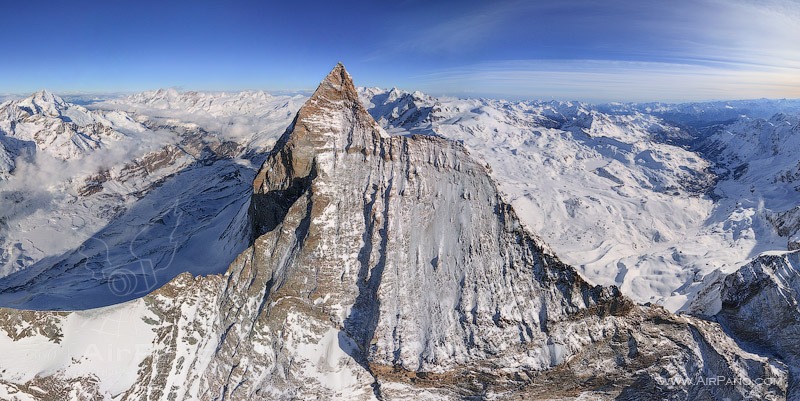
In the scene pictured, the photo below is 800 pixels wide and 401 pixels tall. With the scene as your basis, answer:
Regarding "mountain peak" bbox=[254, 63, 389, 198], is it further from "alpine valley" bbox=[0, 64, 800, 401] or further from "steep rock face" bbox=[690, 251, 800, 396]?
"steep rock face" bbox=[690, 251, 800, 396]

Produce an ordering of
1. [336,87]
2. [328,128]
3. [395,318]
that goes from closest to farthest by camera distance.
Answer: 1. [395,318]
2. [328,128]
3. [336,87]

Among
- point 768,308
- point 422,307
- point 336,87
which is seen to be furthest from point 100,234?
point 768,308

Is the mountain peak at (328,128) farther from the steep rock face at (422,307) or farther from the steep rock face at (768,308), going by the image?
the steep rock face at (768,308)

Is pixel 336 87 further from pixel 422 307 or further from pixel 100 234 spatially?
pixel 100 234

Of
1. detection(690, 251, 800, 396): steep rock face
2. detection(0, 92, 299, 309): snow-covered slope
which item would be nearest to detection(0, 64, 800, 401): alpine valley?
detection(690, 251, 800, 396): steep rock face

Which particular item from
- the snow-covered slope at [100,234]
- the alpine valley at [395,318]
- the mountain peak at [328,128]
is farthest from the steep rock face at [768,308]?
the snow-covered slope at [100,234]

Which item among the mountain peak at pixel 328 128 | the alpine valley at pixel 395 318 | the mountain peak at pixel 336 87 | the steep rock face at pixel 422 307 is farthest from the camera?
the mountain peak at pixel 336 87

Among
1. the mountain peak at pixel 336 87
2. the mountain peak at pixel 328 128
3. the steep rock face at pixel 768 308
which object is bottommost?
the steep rock face at pixel 768 308

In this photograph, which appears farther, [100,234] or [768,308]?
[100,234]

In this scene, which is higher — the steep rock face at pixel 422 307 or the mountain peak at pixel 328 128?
the mountain peak at pixel 328 128

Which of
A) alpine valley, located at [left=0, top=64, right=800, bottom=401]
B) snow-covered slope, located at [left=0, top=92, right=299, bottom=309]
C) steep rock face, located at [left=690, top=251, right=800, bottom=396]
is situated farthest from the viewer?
snow-covered slope, located at [left=0, top=92, right=299, bottom=309]

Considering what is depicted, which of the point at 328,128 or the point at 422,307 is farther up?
the point at 328,128

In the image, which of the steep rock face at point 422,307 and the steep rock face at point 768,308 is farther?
the steep rock face at point 768,308
